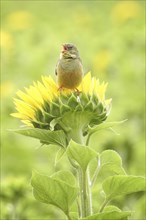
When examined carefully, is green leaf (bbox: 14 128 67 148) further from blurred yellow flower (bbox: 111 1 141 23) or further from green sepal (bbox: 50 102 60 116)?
blurred yellow flower (bbox: 111 1 141 23)

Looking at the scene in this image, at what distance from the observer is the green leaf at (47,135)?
5.50 ft

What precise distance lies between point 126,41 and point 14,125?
2.04 metres

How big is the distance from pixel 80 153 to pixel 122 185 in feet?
0.43

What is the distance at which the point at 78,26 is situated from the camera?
7664 millimetres

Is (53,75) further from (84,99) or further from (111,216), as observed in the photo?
(111,216)

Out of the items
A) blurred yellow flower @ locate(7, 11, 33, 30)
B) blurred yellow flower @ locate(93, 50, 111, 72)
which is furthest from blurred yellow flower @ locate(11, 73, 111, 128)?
blurred yellow flower @ locate(7, 11, 33, 30)

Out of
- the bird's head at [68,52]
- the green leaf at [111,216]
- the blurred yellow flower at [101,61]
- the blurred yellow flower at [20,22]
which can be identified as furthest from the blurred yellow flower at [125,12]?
the green leaf at [111,216]

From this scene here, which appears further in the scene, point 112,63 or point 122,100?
point 112,63

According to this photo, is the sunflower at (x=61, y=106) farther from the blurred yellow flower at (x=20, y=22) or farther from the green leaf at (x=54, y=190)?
the blurred yellow flower at (x=20, y=22)

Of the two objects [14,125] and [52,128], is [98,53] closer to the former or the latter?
[14,125]

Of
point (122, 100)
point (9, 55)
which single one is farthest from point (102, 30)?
point (122, 100)

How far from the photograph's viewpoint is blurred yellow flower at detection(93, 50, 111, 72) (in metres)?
5.60

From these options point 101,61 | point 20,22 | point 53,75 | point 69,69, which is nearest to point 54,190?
point 69,69

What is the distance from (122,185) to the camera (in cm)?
169
